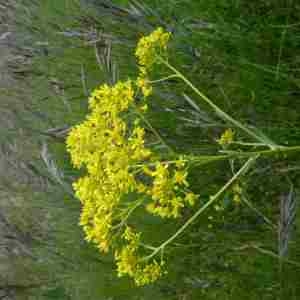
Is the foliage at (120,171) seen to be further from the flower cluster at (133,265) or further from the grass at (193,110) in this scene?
the grass at (193,110)

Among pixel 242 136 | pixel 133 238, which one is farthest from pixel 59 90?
pixel 133 238

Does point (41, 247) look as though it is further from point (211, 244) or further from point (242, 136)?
point (242, 136)

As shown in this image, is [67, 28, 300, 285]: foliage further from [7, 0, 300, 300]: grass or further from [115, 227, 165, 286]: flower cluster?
[7, 0, 300, 300]: grass

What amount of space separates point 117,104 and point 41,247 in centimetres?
75

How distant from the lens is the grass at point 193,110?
117cm

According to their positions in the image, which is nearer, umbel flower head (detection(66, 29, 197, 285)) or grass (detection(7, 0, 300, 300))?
umbel flower head (detection(66, 29, 197, 285))

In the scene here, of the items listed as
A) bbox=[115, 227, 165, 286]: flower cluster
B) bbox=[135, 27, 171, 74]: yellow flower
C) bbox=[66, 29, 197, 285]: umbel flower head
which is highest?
bbox=[135, 27, 171, 74]: yellow flower

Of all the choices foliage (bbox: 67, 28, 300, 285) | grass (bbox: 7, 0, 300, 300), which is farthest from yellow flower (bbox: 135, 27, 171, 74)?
grass (bbox: 7, 0, 300, 300)

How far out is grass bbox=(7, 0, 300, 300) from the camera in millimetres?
1170

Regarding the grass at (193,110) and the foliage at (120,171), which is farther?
the grass at (193,110)

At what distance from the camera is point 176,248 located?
1362 mm

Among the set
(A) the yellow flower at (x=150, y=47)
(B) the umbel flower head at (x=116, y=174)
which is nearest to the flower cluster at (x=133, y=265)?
(B) the umbel flower head at (x=116, y=174)

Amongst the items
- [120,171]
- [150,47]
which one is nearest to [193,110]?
[150,47]

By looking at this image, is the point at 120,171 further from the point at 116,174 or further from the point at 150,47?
the point at 150,47
